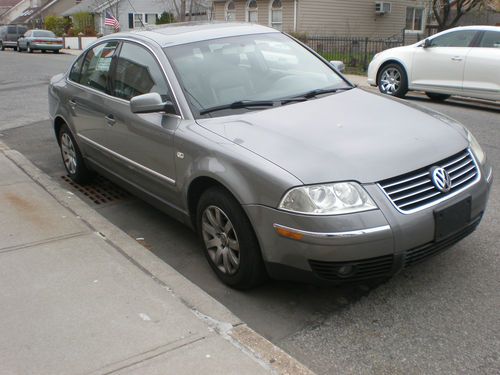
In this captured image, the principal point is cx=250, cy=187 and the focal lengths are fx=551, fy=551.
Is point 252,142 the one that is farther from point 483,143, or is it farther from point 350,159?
point 483,143

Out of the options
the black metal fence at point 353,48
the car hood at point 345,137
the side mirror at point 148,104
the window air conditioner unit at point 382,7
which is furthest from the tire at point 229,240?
the window air conditioner unit at point 382,7

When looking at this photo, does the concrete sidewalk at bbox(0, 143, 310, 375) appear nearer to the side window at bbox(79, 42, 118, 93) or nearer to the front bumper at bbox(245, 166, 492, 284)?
the front bumper at bbox(245, 166, 492, 284)

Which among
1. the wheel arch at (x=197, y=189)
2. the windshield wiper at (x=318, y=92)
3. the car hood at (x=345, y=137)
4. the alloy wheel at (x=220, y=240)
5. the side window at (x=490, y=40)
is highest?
the side window at (x=490, y=40)

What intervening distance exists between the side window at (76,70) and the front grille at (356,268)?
378cm

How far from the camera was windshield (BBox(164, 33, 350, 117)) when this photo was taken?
4094 millimetres

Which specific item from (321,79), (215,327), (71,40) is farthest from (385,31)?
(215,327)

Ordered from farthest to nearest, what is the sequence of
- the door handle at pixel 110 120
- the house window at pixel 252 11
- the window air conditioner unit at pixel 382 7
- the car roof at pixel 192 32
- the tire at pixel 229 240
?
1. the window air conditioner unit at pixel 382 7
2. the house window at pixel 252 11
3. the door handle at pixel 110 120
4. the car roof at pixel 192 32
5. the tire at pixel 229 240

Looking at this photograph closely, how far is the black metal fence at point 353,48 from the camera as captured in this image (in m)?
18.6

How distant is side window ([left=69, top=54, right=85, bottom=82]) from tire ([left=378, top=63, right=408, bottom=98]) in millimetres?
7386

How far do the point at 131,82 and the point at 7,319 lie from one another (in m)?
2.26

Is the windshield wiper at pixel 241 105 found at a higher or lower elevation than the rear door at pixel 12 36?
lower

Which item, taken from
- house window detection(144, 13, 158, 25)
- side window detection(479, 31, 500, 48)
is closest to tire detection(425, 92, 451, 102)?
side window detection(479, 31, 500, 48)

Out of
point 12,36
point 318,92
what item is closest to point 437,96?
point 318,92

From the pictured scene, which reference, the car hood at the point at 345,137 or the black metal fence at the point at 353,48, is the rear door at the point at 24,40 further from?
the car hood at the point at 345,137
